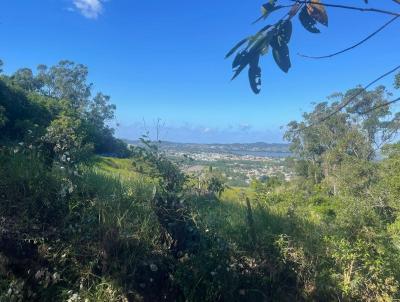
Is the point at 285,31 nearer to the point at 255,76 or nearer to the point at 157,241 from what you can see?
the point at 255,76

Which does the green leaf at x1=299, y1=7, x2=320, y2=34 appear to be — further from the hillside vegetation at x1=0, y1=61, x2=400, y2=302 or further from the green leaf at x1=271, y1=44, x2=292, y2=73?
the hillside vegetation at x1=0, y1=61, x2=400, y2=302

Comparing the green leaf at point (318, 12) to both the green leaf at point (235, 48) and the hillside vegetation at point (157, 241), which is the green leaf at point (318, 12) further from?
the hillside vegetation at point (157, 241)

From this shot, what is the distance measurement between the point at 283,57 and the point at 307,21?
130 mm

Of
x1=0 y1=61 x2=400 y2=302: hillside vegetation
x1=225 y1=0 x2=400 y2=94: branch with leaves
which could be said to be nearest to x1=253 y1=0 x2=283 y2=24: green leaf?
x1=225 y1=0 x2=400 y2=94: branch with leaves

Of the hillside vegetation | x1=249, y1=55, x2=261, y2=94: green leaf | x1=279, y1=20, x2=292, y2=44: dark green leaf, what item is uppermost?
x1=279, y1=20, x2=292, y2=44: dark green leaf

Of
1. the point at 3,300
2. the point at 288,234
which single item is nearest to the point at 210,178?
the point at 288,234

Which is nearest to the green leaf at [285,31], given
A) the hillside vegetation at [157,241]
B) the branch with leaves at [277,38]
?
the branch with leaves at [277,38]

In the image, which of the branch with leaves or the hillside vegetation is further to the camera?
the hillside vegetation

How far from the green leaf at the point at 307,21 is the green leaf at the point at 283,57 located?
0.29ft

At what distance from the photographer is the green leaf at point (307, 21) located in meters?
1.07

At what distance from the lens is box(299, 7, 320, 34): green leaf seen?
42.1 inches

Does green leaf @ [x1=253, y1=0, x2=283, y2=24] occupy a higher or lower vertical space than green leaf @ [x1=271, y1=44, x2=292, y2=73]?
higher

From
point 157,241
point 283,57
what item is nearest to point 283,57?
point 283,57

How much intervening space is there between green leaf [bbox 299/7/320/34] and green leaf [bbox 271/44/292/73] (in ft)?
0.29
